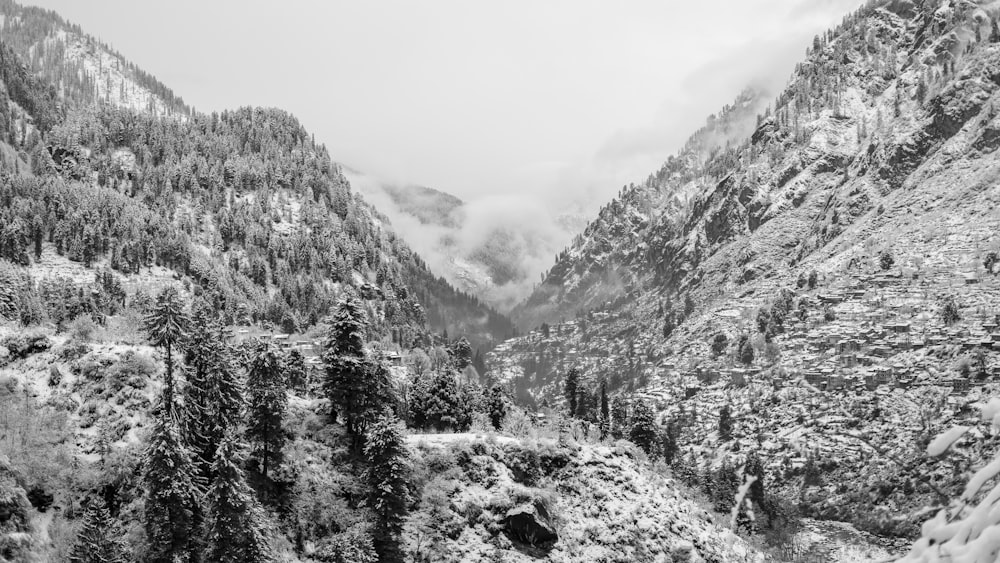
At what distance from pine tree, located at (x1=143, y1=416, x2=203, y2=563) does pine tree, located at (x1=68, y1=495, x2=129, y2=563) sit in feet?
4.88

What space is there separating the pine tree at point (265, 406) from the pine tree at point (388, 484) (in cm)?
647

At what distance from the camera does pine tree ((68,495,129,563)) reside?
32125 millimetres

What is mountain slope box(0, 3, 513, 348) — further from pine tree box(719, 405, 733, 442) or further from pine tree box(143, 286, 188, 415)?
pine tree box(143, 286, 188, 415)

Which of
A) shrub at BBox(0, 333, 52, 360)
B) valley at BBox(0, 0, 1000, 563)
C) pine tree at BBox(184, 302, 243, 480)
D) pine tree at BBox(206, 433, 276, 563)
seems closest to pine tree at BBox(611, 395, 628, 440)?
valley at BBox(0, 0, 1000, 563)

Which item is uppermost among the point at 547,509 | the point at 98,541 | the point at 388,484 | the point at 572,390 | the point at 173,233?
the point at 173,233

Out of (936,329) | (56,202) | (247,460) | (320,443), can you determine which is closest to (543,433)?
(320,443)

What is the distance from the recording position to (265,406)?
148 ft

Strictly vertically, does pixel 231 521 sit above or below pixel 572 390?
below

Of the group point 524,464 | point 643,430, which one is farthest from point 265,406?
point 643,430

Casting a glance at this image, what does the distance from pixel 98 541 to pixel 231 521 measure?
592cm

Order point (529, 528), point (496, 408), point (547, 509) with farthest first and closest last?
point (496, 408), point (547, 509), point (529, 528)

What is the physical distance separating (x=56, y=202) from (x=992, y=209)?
203 m

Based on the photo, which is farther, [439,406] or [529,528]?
[439,406]

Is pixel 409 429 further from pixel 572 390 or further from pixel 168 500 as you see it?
pixel 572 390
